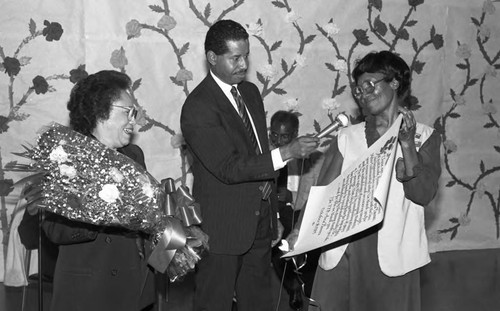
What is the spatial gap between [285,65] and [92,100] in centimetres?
330

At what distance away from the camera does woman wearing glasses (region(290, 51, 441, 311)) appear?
289cm

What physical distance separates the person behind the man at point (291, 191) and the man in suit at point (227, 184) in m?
0.57

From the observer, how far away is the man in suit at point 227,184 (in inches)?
128

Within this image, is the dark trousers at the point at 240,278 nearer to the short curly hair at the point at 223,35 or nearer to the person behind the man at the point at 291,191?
the person behind the man at the point at 291,191

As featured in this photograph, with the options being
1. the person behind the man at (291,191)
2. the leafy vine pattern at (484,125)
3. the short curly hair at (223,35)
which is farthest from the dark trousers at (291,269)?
the leafy vine pattern at (484,125)

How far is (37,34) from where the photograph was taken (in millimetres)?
4977

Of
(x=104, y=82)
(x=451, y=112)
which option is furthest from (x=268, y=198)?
(x=451, y=112)

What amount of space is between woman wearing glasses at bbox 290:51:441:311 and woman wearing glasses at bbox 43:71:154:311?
84 cm

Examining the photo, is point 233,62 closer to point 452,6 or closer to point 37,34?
point 37,34

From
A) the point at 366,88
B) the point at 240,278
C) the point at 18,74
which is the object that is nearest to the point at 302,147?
the point at 366,88

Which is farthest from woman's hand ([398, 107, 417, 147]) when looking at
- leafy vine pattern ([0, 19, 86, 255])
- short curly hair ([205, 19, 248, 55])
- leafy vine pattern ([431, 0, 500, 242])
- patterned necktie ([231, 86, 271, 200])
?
leafy vine pattern ([431, 0, 500, 242])

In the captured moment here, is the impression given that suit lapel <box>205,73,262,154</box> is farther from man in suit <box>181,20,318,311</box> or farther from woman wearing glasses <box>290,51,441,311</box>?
woman wearing glasses <box>290,51,441,311</box>

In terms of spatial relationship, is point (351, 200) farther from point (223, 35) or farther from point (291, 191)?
point (291, 191)

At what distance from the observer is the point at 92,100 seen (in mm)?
2555
